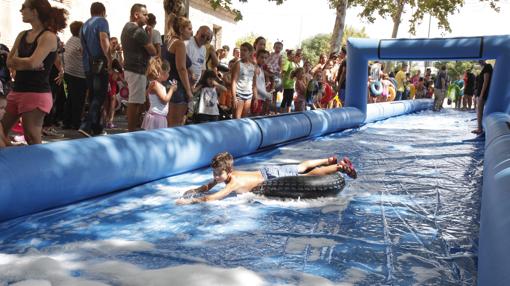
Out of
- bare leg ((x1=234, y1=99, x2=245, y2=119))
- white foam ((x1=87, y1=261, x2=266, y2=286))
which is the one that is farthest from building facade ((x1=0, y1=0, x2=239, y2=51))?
white foam ((x1=87, y1=261, x2=266, y2=286))

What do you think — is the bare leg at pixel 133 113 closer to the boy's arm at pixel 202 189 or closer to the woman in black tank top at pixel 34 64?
the woman in black tank top at pixel 34 64

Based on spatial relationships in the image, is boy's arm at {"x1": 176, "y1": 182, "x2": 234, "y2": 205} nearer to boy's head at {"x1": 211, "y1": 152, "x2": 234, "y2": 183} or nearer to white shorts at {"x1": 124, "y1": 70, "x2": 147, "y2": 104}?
boy's head at {"x1": 211, "y1": 152, "x2": 234, "y2": 183}

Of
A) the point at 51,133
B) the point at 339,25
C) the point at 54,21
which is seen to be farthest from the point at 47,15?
the point at 339,25

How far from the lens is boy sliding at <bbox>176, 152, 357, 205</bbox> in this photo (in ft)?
11.7

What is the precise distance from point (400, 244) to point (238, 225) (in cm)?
98

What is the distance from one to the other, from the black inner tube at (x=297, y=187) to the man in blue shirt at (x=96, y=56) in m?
2.42

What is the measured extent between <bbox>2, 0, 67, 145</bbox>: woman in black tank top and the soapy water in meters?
0.76

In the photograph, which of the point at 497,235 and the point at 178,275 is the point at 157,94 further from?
the point at 497,235

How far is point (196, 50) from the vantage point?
5.81 metres

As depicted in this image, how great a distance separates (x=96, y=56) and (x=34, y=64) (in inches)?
78.2

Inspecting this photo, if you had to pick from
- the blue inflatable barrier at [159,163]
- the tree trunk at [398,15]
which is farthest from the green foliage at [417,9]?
the blue inflatable barrier at [159,163]

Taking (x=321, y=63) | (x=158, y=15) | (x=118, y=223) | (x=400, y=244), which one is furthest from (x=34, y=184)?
(x=158, y=15)

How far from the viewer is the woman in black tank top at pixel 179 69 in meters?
5.14

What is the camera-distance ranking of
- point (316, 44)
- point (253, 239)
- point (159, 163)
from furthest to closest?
point (316, 44)
point (159, 163)
point (253, 239)
